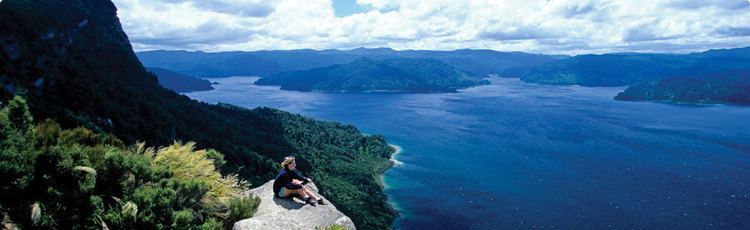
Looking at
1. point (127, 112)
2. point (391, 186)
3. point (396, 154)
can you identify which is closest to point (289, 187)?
point (127, 112)

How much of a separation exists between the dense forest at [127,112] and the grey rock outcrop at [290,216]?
200 cm

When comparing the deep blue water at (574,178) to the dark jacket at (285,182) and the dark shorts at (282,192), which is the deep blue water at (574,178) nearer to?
the dark shorts at (282,192)

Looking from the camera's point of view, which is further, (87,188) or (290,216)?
(290,216)

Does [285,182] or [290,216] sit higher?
[285,182]

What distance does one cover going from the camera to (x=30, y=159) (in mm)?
13164

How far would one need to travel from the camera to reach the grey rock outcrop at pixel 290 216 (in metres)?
14.6

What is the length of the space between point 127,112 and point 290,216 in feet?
229

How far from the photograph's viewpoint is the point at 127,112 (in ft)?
251

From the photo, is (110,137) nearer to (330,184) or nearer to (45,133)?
(45,133)

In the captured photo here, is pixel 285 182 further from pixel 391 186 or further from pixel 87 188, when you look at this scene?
pixel 391 186

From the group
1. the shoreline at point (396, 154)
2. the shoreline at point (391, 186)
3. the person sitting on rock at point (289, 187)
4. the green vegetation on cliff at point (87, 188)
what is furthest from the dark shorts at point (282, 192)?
the shoreline at point (396, 154)

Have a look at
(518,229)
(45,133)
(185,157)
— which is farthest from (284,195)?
(518,229)

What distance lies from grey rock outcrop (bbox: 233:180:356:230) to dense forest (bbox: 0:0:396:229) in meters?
2.00

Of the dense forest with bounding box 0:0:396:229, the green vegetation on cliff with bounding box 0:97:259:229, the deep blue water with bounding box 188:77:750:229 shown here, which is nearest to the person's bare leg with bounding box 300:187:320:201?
the green vegetation on cliff with bounding box 0:97:259:229
